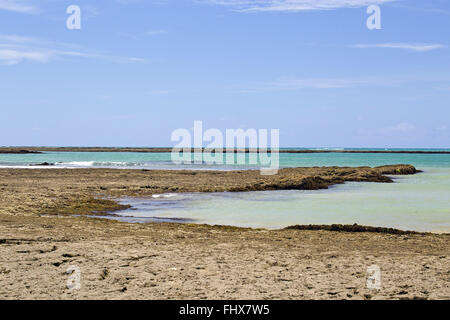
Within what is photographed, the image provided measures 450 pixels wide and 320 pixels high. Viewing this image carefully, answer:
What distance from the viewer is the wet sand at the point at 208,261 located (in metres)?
7.18

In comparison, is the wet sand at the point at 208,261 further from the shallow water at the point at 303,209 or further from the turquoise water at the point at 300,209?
the shallow water at the point at 303,209

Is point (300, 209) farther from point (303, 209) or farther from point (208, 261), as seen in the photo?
point (208, 261)

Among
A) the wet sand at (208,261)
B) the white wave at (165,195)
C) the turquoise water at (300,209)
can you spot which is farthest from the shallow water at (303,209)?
the wet sand at (208,261)

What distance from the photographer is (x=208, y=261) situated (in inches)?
357

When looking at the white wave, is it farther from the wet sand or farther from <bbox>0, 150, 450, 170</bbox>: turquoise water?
<bbox>0, 150, 450, 170</bbox>: turquoise water

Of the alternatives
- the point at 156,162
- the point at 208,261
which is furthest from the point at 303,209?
the point at 156,162

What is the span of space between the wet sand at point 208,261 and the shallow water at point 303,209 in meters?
2.71

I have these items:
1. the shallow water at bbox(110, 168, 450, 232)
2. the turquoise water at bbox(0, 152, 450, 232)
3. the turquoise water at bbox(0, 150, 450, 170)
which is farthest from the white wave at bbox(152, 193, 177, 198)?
the turquoise water at bbox(0, 150, 450, 170)

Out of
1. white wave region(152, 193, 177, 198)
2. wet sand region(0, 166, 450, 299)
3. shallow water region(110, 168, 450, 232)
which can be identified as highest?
wet sand region(0, 166, 450, 299)

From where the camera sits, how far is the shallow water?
16.1 metres

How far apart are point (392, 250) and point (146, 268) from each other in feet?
17.5

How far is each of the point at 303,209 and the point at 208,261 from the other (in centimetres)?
1086

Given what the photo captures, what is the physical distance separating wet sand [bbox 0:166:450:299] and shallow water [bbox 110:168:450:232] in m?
2.71
